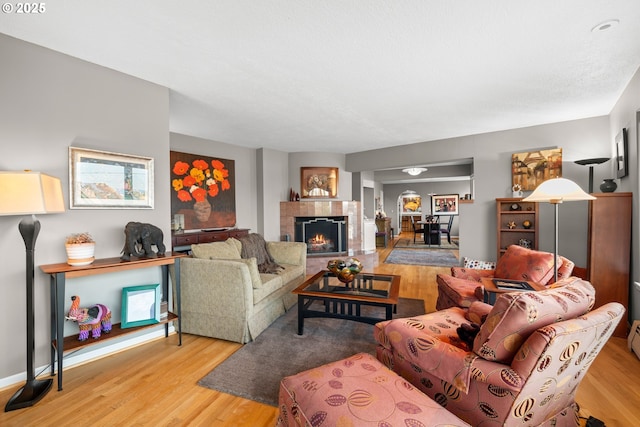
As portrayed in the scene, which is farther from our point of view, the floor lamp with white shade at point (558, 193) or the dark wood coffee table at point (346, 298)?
the dark wood coffee table at point (346, 298)

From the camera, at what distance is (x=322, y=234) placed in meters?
5.90

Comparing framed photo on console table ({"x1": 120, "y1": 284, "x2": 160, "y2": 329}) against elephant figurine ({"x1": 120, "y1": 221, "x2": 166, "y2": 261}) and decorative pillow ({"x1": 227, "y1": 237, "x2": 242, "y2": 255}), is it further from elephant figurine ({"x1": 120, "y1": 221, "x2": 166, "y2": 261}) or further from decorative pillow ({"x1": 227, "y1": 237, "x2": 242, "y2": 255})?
decorative pillow ({"x1": 227, "y1": 237, "x2": 242, "y2": 255})

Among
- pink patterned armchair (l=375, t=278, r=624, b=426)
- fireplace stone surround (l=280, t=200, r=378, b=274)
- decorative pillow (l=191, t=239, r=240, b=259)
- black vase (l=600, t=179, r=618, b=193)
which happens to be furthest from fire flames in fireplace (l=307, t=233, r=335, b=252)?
pink patterned armchair (l=375, t=278, r=624, b=426)

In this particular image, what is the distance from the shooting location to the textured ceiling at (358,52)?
1688mm

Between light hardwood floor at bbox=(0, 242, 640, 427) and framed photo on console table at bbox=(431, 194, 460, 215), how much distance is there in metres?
8.99

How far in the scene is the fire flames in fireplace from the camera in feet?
19.2

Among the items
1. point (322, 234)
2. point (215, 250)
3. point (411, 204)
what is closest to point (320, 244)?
point (322, 234)

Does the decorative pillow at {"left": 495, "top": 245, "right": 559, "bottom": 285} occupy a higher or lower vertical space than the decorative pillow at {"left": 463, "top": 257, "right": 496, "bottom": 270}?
higher

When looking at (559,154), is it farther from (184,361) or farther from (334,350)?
(184,361)

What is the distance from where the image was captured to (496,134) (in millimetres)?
4371

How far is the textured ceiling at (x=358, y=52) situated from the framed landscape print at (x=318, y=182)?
7.67 ft

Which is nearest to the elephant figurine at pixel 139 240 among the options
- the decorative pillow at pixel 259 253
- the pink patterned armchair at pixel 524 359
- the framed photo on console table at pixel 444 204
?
the decorative pillow at pixel 259 253

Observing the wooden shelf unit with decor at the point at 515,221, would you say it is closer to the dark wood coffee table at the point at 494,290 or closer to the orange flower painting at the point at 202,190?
the dark wood coffee table at the point at 494,290

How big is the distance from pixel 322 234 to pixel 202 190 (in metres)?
2.61
